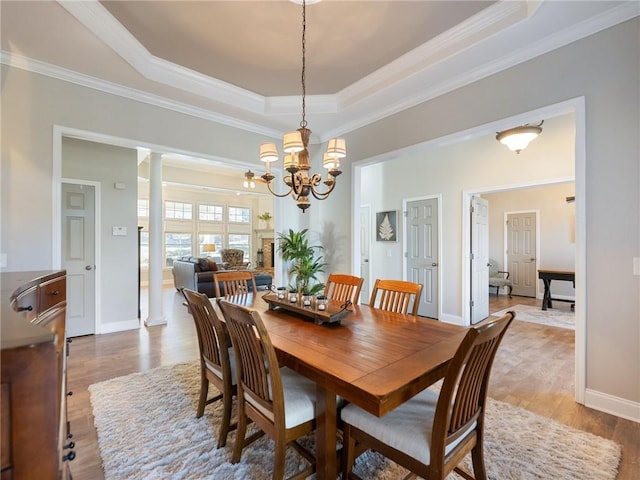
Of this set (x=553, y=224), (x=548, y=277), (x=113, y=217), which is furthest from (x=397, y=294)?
(x=553, y=224)

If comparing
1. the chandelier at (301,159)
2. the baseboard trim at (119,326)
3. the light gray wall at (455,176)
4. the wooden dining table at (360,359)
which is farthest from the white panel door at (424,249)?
the baseboard trim at (119,326)

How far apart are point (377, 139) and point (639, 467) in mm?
3553

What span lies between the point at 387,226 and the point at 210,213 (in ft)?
21.8

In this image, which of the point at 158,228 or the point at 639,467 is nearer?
the point at 639,467

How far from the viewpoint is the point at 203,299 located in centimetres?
176

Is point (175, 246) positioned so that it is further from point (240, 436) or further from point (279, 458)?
point (279, 458)

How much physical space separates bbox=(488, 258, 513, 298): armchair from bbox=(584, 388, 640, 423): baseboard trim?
184 inches

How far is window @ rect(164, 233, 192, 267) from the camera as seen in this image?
9031 millimetres

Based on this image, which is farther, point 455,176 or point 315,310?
point 455,176

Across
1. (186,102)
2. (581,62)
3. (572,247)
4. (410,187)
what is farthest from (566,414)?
(572,247)

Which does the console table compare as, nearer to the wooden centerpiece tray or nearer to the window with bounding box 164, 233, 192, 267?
the wooden centerpiece tray

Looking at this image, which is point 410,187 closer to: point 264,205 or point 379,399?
point 379,399

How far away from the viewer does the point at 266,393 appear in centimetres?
146

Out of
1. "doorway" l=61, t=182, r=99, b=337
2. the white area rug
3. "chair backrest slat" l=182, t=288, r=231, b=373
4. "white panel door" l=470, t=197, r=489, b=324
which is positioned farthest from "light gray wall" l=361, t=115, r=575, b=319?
"doorway" l=61, t=182, r=99, b=337
